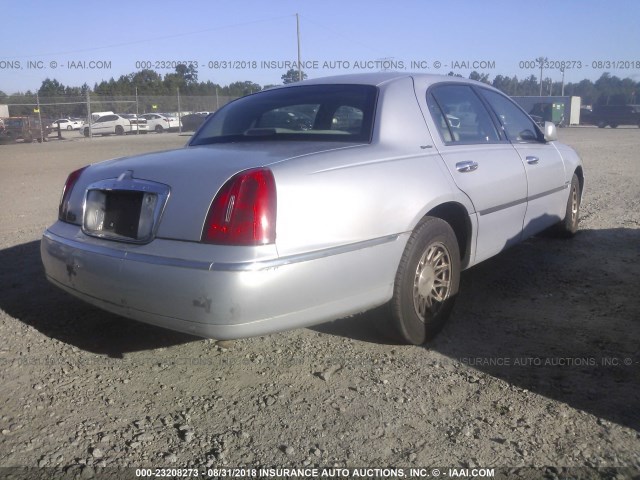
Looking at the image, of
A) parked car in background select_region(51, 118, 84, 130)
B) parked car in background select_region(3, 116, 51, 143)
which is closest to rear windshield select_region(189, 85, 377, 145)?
parked car in background select_region(3, 116, 51, 143)

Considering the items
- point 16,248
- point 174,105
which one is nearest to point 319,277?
point 16,248

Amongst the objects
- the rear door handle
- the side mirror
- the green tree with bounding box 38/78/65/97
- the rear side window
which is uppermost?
the green tree with bounding box 38/78/65/97

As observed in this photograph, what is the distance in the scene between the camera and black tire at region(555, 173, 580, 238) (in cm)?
572

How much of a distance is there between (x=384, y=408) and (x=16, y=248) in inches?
169

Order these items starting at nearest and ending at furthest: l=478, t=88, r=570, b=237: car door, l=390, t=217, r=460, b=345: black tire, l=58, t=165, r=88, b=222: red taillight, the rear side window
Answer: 1. l=390, t=217, r=460, b=345: black tire
2. l=58, t=165, r=88, b=222: red taillight
3. the rear side window
4. l=478, t=88, r=570, b=237: car door

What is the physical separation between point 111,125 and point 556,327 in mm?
36308

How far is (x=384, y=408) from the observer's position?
9.27 feet

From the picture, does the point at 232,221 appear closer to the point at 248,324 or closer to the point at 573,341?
the point at 248,324

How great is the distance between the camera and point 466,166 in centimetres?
373

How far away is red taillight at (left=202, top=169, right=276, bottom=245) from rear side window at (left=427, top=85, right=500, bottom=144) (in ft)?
5.07

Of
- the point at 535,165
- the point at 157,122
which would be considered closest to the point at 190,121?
the point at 157,122

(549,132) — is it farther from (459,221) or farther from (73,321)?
(73,321)

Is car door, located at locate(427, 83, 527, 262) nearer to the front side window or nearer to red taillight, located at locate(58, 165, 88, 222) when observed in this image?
the front side window

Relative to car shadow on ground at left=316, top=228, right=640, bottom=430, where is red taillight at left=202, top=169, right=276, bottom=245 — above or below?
above
